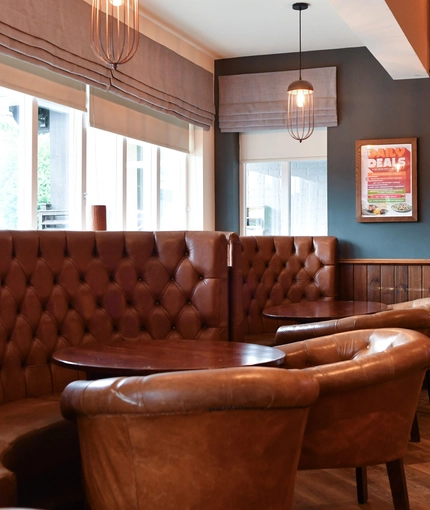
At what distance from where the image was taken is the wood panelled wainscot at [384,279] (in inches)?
226

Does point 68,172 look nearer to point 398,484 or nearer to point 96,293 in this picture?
point 96,293

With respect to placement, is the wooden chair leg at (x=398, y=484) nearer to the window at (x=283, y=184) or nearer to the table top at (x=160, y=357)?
the table top at (x=160, y=357)

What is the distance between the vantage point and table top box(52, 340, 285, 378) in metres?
2.29

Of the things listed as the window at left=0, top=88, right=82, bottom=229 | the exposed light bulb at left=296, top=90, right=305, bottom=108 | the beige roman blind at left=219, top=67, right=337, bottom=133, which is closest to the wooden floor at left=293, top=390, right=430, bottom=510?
the window at left=0, top=88, right=82, bottom=229

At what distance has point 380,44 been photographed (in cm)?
464

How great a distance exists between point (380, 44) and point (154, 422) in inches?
147

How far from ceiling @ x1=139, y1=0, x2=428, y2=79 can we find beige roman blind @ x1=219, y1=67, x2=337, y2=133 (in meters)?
0.24

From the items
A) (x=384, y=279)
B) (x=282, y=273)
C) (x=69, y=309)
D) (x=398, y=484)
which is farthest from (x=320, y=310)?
(x=398, y=484)

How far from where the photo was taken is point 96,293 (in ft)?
11.1

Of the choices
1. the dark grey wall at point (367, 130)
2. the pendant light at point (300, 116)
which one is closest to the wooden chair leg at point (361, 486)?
the dark grey wall at point (367, 130)

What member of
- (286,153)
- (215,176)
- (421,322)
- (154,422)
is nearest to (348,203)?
(286,153)

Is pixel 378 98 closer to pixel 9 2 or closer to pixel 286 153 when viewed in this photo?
pixel 286 153

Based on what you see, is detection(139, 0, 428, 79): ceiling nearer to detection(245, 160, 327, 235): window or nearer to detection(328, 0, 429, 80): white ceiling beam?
detection(328, 0, 429, 80): white ceiling beam

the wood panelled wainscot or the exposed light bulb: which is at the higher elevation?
the exposed light bulb
